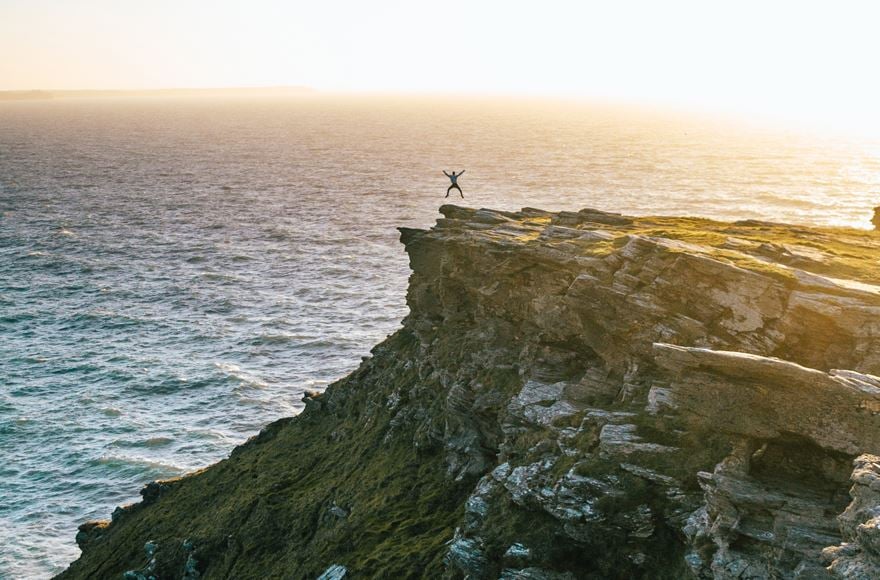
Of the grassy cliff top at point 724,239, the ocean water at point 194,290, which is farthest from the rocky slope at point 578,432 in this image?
the ocean water at point 194,290

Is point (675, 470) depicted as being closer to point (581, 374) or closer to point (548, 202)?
point (581, 374)

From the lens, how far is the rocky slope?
22406 millimetres

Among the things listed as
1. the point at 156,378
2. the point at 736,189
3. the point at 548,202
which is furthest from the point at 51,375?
the point at 736,189

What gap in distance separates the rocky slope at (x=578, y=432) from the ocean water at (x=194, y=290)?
1334 cm

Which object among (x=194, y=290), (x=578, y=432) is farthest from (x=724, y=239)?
(x=194, y=290)

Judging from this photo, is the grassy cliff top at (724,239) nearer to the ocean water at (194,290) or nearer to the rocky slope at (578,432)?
the rocky slope at (578,432)

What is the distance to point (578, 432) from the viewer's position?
2805 cm

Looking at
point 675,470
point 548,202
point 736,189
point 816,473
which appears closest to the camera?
point 816,473

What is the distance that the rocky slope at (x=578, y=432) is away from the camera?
22.4 meters

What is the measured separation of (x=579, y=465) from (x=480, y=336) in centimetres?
1339

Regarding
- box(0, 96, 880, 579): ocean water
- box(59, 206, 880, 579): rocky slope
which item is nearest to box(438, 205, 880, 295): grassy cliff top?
box(59, 206, 880, 579): rocky slope

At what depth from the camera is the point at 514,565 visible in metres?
25.7

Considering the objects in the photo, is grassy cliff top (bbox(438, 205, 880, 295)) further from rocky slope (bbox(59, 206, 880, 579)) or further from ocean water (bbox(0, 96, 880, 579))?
ocean water (bbox(0, 96, 880, 579))

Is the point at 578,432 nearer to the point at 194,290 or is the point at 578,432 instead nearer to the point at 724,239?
the point at 724,239
